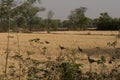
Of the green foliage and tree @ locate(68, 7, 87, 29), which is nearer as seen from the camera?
the green foliage

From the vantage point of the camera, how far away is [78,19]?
269 feet

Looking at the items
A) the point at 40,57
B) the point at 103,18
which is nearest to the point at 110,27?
the point at 103,18

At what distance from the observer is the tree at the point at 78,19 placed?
262ft

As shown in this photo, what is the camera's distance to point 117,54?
455 centimetres

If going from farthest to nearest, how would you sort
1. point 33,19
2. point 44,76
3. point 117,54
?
1. point 33,19
2. point 117,54
3. point 44,76

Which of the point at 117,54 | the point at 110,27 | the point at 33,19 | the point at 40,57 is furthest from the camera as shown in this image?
the point at 33,19

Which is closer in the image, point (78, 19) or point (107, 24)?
point (107, 24)

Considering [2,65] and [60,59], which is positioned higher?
[60,59]

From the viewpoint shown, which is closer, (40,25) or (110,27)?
(110,27)

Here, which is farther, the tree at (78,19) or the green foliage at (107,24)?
the tree at (78,19)

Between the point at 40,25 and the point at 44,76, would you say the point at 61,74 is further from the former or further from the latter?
the point at 40,25

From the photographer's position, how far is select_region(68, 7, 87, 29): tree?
79750mm

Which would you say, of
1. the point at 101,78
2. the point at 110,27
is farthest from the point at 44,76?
the point at 110,27

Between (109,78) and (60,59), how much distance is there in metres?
0.64
